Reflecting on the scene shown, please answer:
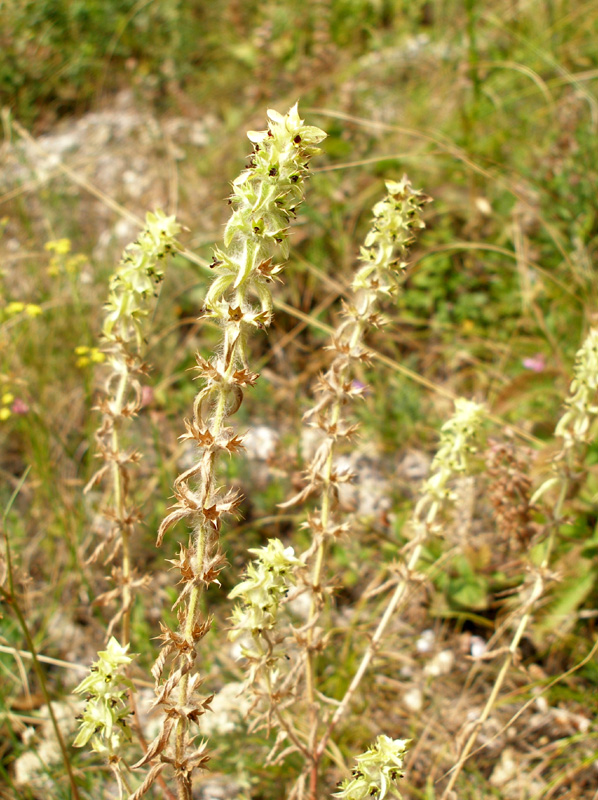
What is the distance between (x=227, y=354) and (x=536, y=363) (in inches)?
98.9

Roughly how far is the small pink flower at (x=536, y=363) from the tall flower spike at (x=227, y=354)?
2343 millimetres

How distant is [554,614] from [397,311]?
2.18 m

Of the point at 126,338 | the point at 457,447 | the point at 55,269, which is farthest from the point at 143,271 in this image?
the point at 55,269

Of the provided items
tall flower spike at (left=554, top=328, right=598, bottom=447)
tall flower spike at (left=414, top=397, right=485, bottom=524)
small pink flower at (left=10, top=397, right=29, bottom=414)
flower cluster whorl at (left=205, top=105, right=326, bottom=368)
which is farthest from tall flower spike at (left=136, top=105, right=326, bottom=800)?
→ small pink flower at (left=10, top=397, right=29, bottom=414)

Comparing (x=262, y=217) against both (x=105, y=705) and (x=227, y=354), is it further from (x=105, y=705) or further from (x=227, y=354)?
(x=105, y=705)

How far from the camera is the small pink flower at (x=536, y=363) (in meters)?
3.41

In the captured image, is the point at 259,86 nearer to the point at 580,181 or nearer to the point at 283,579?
the point at 580,181

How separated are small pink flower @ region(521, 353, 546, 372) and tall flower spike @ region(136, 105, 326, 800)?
2.34 meters

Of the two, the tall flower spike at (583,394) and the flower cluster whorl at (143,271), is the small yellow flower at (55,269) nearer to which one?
the flower cluster whorl at (143,271)

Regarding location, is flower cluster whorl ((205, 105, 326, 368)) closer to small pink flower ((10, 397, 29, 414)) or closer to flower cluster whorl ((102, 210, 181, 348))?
flower cluster whorl ((102, 210, 181, 348))

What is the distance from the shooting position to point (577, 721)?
8.48 feet

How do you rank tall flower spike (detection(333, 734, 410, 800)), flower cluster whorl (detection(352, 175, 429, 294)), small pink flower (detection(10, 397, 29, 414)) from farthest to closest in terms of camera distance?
small pink flower (detection(10, 397, 29, 414)) → flower cluster whorl (detection(352, 175, 429, 294)) → tall flower spike (detection(333, 734, 410, 800))

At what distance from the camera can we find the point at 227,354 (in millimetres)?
1328

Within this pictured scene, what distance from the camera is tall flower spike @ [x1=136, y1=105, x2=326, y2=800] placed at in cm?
126
